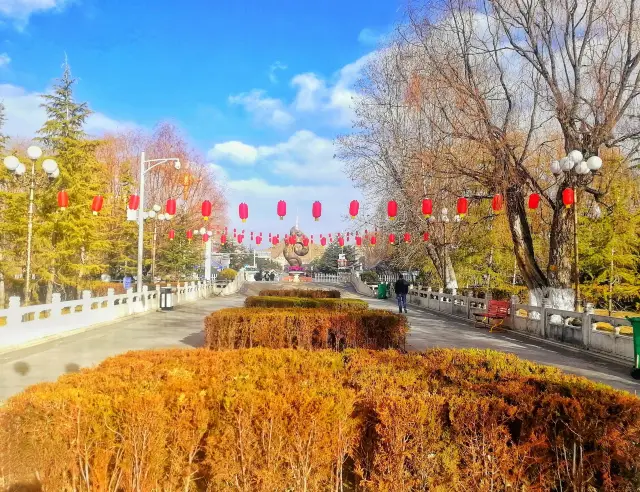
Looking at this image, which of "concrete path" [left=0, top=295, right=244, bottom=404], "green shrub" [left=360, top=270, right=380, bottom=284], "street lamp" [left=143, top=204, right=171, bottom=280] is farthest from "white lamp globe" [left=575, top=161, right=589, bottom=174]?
"green shrub" [left=360, top=270, right=380, bottom=284]

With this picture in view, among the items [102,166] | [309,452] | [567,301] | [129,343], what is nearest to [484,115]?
[567,301]

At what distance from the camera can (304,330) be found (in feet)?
30.2

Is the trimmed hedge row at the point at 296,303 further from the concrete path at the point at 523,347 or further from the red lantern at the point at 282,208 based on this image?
the red lantern at the point at 282,208

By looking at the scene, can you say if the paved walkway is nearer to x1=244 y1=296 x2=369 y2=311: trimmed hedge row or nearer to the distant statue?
x1=244 y1=296 x2=369 y2=311: trimmed hedge row

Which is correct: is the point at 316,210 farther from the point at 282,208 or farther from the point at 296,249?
the point at 296,249

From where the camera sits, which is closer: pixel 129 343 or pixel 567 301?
pixel 129 343

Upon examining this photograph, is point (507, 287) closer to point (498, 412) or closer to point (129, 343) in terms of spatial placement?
point (129, 343)

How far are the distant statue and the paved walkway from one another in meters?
44.1

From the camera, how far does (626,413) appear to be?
3.13m

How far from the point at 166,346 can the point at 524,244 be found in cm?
1084

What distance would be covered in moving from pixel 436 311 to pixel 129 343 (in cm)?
1630

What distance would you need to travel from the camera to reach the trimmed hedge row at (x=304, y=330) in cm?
916

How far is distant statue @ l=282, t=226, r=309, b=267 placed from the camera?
62.0 m

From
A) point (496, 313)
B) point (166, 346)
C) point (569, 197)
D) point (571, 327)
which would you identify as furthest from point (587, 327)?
point (166, 346)
